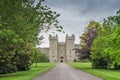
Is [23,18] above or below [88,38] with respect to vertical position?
below

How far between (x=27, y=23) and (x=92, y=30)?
171 ft

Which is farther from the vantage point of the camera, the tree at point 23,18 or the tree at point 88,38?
the tree at point 88,38

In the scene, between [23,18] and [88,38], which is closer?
[23,18]

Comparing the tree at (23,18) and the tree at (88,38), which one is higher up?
the tree at (88,38)

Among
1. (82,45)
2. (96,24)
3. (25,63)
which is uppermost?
(96,24)

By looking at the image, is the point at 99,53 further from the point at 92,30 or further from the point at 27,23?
the point at 27,23

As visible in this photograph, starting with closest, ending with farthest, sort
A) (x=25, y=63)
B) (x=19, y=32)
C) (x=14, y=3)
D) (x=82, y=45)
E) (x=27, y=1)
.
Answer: (x=14, y=3) < (x=27, y=1) < (x=19, y=32) < (x=25, y=63) < (x=82, y=45)

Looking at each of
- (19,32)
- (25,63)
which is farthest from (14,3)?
(25,63)

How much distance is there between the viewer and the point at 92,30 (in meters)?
72.2

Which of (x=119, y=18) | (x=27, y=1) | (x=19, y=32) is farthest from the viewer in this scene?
(x=119, y=18)

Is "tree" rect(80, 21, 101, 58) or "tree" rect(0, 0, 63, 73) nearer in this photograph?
"tree" rect(0, 0, 63, 73)

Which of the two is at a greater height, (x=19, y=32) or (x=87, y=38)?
(x=87, y=38)

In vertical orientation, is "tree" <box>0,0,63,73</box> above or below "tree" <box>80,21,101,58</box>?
below

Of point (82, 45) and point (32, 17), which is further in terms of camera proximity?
point (82, 45)
